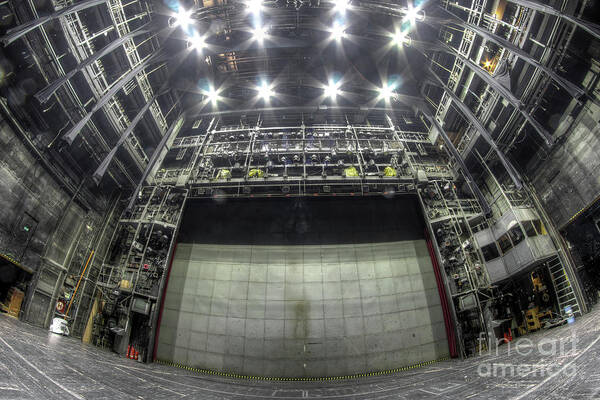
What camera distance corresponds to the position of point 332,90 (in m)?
20.8

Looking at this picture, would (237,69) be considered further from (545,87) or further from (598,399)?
(598,399)

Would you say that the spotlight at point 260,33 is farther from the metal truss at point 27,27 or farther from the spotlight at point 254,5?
the metal truss at point 27,27

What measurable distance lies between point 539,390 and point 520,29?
1770 centimetres

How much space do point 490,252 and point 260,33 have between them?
22.6m

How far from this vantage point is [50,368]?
391 centimetres

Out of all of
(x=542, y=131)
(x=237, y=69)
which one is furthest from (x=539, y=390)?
(x=237, y=69)

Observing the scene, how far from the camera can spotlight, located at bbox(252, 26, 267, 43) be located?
18.2m

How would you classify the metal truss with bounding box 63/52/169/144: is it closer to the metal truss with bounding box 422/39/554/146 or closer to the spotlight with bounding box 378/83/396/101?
the spotlight with bounding box 378/83/396/101

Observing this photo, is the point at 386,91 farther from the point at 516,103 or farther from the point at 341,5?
the point at 516,103

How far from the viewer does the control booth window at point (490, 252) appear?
13.4 metres

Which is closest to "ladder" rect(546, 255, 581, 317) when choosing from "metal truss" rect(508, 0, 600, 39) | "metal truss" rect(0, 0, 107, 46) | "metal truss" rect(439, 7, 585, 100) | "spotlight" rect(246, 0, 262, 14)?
"metal truss" rect(439, 7, 585, 100)

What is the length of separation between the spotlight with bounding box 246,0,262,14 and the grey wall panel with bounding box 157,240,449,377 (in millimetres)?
17866

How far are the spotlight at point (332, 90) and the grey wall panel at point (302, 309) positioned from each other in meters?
13.9

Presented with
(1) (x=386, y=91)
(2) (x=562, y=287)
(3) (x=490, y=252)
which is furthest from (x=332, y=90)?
(2) (x=562, y=287)
